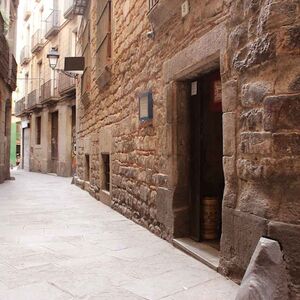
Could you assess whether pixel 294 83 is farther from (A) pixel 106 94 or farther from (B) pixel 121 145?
(A) pixel 106 94

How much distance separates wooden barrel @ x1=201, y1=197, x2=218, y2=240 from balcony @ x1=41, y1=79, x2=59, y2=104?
15.3 metres

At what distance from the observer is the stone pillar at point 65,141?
16797mm

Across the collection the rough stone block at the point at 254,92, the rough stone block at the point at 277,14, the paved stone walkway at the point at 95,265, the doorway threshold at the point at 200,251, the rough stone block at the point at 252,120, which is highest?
the rough stone block at the point at 277,14

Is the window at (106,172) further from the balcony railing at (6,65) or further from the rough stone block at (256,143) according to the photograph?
the balcony railing at (6,65)

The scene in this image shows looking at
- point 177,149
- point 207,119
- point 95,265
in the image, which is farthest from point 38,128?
point 95,265

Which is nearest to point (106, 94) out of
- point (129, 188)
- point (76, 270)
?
point (129, 188)

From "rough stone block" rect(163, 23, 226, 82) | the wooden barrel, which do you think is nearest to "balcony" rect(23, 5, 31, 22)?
"rough stone block" rect(163, 23, 226, 82)

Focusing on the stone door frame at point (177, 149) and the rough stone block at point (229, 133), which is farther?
the stone door frame at point (177, 149)

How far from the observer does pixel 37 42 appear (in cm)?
2195

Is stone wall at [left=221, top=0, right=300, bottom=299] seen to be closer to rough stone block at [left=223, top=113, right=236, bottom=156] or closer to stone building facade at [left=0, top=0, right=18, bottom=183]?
rough stone block at [left=223, top=113, right=236, bottom=156]

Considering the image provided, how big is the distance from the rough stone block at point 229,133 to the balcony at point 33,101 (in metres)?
18.5

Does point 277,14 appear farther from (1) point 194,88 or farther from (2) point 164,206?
(2) point 164,206

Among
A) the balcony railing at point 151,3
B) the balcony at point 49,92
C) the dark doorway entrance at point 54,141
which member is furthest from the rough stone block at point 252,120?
the dark doorway entrance at point 54,141

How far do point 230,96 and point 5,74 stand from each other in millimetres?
10712
